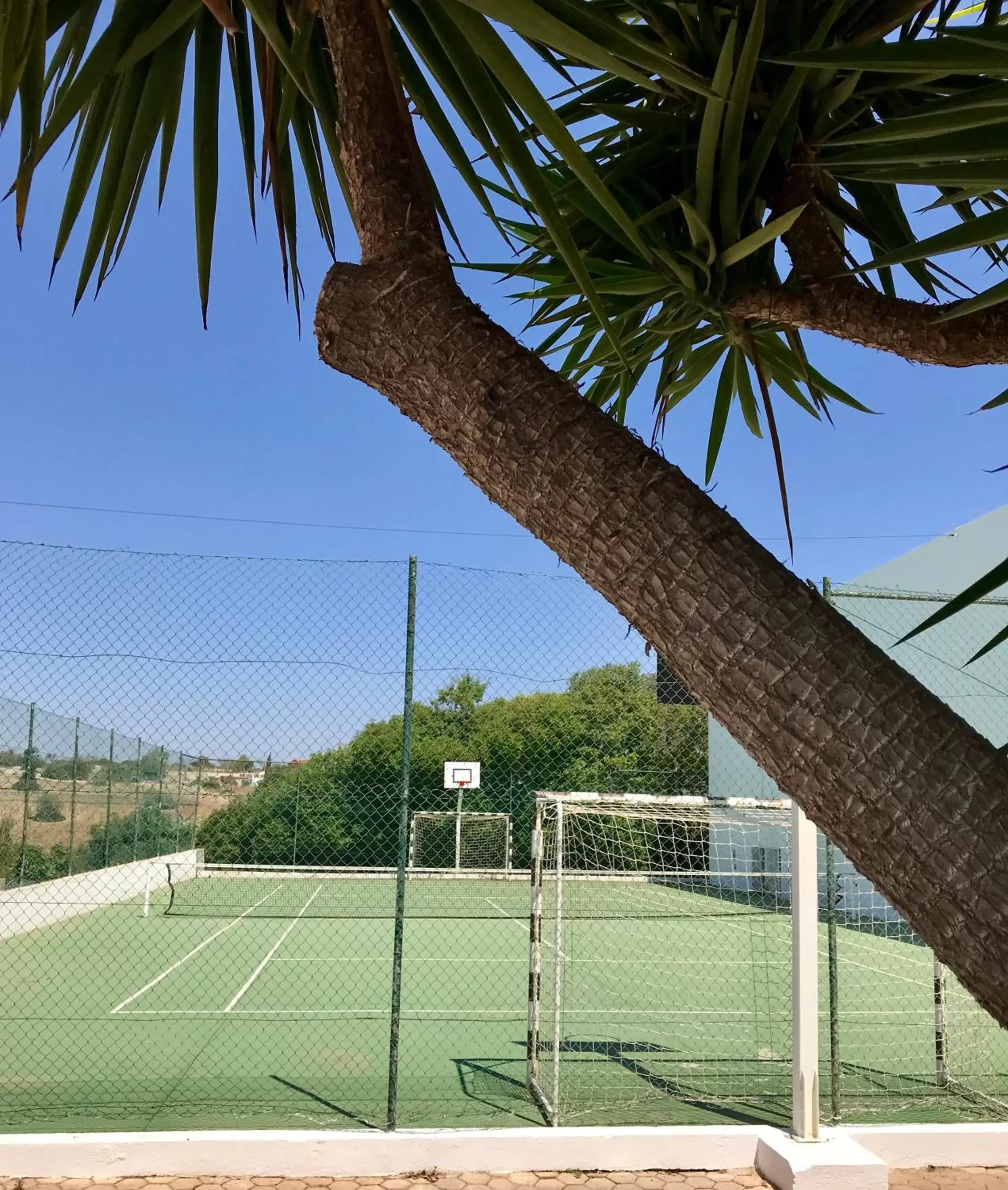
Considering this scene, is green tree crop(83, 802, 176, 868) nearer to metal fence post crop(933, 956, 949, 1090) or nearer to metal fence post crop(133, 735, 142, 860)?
metal fence post crop(133, 735, 142, 860)

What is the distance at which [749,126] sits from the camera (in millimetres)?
1879

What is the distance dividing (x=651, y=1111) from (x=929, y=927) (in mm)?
5272

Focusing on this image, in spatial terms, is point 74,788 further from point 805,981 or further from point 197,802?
point 805,981

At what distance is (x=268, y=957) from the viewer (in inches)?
469

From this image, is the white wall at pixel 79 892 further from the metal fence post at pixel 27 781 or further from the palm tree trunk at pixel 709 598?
the palm tree trunk at pixel 709 598

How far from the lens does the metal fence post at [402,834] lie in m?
4.49

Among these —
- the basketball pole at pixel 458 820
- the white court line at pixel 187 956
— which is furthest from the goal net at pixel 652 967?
the white court line at pixel 187 956

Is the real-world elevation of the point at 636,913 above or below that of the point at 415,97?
below

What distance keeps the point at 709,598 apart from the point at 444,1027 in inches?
313

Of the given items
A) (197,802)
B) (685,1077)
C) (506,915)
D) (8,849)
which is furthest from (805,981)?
(506,915)

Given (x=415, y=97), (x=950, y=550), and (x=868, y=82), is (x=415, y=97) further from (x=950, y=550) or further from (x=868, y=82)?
(x=950, y=550)

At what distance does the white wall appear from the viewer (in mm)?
10297

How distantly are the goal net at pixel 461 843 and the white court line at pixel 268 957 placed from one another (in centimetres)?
164

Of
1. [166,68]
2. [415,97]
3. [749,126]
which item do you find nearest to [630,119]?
[749,126]
